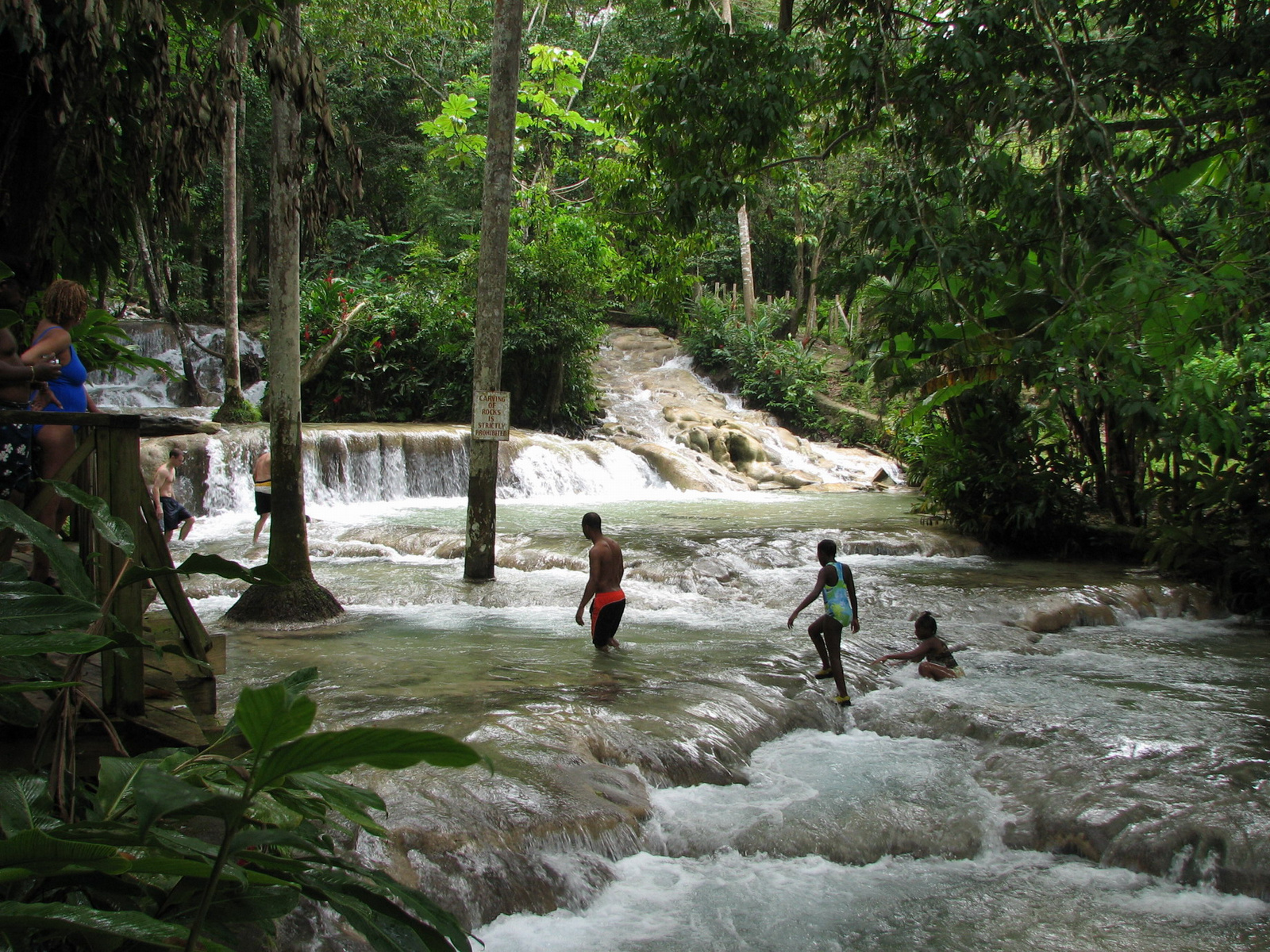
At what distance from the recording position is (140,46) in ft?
17.2

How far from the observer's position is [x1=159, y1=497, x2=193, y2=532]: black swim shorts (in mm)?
10516

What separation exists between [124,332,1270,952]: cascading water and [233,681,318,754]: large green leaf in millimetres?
1951

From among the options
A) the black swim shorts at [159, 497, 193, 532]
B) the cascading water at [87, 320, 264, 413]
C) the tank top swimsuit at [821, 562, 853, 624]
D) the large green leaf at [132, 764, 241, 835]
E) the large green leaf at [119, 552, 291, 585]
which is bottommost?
the tank top swimsuit at [821, 562, 853, 624]

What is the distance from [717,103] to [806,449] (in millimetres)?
16387

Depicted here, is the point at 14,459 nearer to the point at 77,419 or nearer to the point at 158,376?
the point at 77,419

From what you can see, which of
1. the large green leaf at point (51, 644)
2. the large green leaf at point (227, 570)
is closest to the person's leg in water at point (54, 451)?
the large green leaf at point (227, 570)

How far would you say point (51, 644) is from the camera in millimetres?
1988

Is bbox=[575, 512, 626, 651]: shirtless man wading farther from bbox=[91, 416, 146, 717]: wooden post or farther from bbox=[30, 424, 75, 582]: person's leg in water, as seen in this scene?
bbox=[91, 416, 146, 717]: wooden post

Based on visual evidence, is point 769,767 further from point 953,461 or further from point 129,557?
point 953,461

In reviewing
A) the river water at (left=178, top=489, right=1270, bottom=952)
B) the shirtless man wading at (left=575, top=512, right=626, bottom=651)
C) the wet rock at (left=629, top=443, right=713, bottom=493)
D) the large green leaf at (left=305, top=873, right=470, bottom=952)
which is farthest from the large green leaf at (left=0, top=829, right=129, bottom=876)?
the wet rock at (left=629, top=443, right=713, bottom=493)

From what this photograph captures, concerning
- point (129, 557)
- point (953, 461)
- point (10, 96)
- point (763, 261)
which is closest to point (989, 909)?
point (129, 557)

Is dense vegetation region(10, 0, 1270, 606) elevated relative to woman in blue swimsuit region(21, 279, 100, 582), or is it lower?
elevated

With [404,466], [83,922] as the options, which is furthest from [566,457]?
[83,922]

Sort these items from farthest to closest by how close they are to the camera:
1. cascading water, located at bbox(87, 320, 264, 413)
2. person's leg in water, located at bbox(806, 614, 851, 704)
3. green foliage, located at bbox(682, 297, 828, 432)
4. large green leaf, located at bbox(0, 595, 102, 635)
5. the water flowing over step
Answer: green foliage, located at bbox(682, 297, 828, 432), cascading water, located at bbox(87, 320, 264, 413), the water flowing over step, person's leg in water, located at bbox(806, 614, 851, 704), large green leaf, located at bbox(0, 595, 102, 635)
